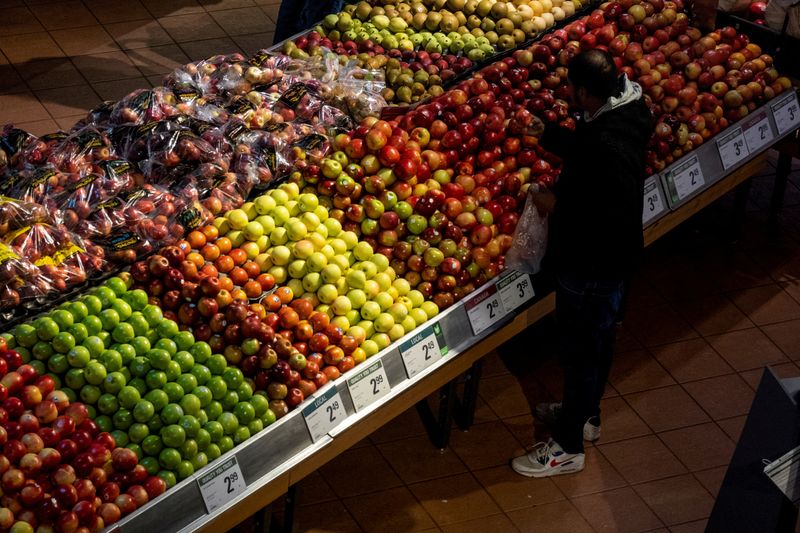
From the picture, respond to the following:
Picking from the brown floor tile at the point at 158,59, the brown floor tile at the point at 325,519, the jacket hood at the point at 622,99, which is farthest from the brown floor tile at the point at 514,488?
the brown floor tile at the point at 158,59

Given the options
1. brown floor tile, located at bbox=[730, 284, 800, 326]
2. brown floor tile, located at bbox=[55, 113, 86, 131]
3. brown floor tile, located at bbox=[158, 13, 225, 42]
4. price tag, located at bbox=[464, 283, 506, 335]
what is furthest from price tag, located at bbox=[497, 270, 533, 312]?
brown floor tile, located at bbox=[158, 13, 225, 42]

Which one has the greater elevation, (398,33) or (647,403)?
(398,33)

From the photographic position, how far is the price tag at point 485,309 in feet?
13.7

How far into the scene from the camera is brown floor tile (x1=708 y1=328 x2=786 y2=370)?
5.21 metres

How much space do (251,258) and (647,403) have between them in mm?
2053

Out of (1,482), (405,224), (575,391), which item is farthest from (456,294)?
(1,482)

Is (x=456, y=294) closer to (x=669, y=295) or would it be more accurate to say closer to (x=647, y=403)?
(x=647, y=403)

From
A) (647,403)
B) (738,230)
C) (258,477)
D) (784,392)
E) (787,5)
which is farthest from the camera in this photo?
(738,230)

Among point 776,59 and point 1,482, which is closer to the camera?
point 1,482

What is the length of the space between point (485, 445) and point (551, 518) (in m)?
0.47

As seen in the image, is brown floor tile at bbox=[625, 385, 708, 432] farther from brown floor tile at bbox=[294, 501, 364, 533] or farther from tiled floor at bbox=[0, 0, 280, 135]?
tiled floor at bbox=[0, 0, 280, 135]

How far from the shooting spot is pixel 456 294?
4195 millimetres

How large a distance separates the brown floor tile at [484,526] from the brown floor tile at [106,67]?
3.96 m

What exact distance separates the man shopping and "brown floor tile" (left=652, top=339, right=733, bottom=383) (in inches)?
31.7
